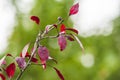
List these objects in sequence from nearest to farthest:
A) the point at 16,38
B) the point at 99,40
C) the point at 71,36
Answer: the point at 71,36 → the point at 16,38 → the point at 99,40

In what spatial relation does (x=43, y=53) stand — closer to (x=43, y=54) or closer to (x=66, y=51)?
(x=43, y=54)

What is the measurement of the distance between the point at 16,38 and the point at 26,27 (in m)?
0.20

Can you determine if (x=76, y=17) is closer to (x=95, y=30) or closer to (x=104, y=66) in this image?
(x=95, y=30)

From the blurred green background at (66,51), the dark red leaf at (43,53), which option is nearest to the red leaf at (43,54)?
the dark red leaf at (43,53)

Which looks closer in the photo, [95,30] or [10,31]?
[10,31]

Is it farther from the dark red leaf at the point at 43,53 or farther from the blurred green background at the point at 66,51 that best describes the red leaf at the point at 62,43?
the blurred green background at the point at 66,51

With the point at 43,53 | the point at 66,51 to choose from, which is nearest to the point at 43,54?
the point at 43,53

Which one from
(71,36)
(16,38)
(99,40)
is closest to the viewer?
(71,36)

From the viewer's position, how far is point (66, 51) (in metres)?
5.84

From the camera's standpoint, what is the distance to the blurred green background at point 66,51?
557cm

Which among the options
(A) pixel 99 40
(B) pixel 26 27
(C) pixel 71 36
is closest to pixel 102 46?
(A) pixel 99 40

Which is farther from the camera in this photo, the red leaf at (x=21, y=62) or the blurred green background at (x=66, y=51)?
the blurred green background at (x=66, y=51)

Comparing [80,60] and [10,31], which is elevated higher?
[10,31]

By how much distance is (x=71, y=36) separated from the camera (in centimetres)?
141
